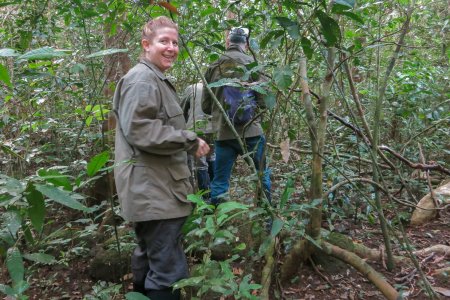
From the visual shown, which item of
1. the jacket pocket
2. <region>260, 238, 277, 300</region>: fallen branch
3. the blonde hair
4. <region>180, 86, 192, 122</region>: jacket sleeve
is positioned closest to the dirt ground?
<region>260, 238, 277, 300</region>: fallen branch

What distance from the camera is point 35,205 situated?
117 centimetres

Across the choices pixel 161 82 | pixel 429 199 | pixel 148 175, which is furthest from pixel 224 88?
pixel 429 199

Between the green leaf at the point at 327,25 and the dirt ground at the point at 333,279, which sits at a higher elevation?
the green leaf at the point at 327,25

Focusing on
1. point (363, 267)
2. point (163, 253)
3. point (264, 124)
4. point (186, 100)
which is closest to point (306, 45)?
point (264, 124)

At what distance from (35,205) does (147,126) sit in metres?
0.96

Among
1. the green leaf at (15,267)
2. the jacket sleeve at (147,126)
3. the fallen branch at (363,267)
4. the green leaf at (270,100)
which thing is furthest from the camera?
the fallen branch at (363,267)

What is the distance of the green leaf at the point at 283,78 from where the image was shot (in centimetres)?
180

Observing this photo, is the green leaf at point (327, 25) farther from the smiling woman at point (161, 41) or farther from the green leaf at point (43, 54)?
the green leaf at point (43, 54)

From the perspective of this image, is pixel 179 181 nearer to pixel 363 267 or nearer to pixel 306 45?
pixel 306 45

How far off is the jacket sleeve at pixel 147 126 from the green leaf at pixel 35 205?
3.02 ft

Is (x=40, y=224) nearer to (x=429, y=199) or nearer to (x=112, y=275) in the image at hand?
(x=112, y=275)

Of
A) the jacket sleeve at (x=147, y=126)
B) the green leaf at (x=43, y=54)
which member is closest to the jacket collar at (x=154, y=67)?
the jacket sleeve at (x=147, y=126)

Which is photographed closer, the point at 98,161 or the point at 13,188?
the point at 13,188

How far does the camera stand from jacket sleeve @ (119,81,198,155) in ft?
6.79
